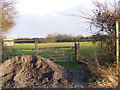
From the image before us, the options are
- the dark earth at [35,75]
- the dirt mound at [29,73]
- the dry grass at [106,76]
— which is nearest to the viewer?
the dry grass at [106,76]

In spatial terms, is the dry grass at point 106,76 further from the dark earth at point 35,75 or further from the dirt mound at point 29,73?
the dirt mound at point 29,73

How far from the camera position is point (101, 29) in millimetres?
7762

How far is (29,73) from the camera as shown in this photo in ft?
24.5

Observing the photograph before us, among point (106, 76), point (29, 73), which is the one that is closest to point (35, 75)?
point (29, 73)

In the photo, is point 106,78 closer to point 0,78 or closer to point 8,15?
point 0,78

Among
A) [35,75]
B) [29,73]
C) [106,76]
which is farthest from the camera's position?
[29,73]

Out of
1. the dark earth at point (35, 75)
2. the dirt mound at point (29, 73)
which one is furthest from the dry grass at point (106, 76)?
the dirt mound at point (29, 73)

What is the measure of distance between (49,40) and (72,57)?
2242 mm

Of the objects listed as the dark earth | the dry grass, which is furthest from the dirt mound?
the dry grass

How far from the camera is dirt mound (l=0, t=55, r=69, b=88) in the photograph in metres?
6.77

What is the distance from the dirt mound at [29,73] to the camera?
22.2 feet

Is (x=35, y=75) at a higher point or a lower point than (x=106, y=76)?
lower

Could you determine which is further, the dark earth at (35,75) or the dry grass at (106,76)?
the dark earth at (35,75)

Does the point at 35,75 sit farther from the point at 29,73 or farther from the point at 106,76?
the point at 106,76
